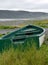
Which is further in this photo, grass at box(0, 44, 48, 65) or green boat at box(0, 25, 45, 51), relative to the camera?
green boat at box(0, 25, 45, 51)

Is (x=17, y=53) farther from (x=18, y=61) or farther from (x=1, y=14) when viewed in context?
(x=1, y=14)

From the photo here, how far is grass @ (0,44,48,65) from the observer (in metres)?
7.70

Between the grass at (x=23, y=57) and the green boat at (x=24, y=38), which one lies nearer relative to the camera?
the grass at (x=23, y=57)

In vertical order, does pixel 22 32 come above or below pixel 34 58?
below

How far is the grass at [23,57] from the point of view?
7699 mm

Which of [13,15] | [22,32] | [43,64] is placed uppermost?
[43,64]

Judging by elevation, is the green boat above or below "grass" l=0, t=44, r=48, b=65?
below

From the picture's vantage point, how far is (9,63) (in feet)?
25.1

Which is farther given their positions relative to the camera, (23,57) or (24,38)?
(24,38)

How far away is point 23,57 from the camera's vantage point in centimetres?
830

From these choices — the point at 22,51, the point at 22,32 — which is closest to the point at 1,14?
the point at 22,32

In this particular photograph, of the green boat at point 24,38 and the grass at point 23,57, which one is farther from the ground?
the grass at point 23,57

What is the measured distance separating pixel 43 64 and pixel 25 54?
2.15 ft

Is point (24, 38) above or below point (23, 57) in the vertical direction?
below
